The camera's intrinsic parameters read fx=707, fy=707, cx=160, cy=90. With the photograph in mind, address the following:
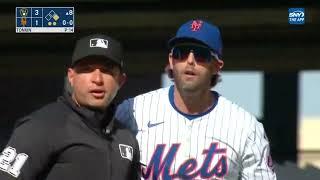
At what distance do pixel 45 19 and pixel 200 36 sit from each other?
1.60 metres

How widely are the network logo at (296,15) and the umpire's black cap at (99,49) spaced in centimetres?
190

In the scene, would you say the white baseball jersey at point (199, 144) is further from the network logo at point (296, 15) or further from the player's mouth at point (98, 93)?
the network logo at point (296, 15)

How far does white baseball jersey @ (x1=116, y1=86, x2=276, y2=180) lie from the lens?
2.23 meters

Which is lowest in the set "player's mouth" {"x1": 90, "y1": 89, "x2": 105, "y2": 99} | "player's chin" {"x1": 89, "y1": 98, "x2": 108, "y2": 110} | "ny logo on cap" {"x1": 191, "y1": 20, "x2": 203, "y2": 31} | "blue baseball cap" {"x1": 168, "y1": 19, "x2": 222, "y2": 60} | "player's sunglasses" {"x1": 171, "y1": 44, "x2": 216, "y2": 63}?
"player's chin" {"x1": 89, "y1": 98, "x2": 108, "y2": 110}

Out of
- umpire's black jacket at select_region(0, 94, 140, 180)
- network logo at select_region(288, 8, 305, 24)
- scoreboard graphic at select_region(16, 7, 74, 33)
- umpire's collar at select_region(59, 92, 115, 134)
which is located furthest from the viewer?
network logo at select_region(288, 8, 305, 24)

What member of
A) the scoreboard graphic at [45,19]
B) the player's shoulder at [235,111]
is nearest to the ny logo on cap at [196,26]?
the player's shoulder at [235,111]

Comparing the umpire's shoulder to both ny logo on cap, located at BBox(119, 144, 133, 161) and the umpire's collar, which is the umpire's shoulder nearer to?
the umpire's collar

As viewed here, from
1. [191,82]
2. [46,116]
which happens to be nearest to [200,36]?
[191,82]

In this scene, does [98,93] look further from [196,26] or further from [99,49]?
[196,26]

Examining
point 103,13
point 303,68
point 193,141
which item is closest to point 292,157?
point 303,68

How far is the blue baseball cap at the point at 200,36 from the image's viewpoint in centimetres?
221

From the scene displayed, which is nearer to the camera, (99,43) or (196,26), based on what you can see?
(99,43)

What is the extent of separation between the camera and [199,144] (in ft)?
7.38

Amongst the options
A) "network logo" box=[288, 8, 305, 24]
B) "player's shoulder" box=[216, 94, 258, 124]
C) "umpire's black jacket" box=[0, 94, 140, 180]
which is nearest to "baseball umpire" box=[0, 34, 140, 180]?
"umpire's black jacket" box=[0, 94, 140, 180]
